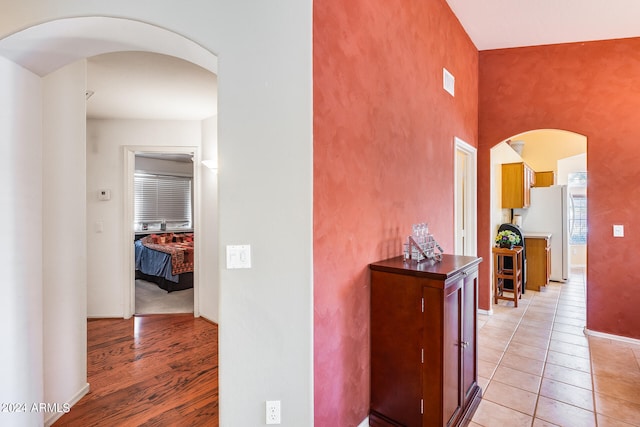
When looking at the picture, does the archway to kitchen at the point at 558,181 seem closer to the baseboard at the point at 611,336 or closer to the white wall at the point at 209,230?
the baseboard at the point at 611,336

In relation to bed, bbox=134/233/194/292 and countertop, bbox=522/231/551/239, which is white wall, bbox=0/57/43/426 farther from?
countertop, bbox=522/231/551/239

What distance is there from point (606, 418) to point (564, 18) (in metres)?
3.48

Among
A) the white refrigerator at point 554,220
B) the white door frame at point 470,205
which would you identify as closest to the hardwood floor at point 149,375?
the white door frame at point 470,205

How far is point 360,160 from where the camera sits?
195 cm

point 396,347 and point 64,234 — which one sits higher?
point 64,234

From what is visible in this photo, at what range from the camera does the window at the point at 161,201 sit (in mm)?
7328

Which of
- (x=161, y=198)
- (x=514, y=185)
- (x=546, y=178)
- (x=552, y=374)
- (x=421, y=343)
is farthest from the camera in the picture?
(x=161, y=198)

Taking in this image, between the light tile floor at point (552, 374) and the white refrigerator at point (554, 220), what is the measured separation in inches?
74.8

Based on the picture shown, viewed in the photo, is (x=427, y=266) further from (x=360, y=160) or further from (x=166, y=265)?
(x=166, y=265)

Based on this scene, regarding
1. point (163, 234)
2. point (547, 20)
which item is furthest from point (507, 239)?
point (163, 234)

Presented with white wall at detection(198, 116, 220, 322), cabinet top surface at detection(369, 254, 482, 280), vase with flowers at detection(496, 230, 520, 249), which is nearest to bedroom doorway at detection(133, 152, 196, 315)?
white wall at detection(198, 116, 220, 322)

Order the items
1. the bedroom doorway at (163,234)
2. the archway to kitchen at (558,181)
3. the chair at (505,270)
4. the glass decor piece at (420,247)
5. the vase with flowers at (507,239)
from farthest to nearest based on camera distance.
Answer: the archway to kitchen at (558,181), the bedroom doorway at (163,234), the vase with flowers at (507,239), the chair at (505,270), the glass decor piece at (420,247)

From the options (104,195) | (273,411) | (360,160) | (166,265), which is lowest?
(273,411)

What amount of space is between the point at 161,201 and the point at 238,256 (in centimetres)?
709
